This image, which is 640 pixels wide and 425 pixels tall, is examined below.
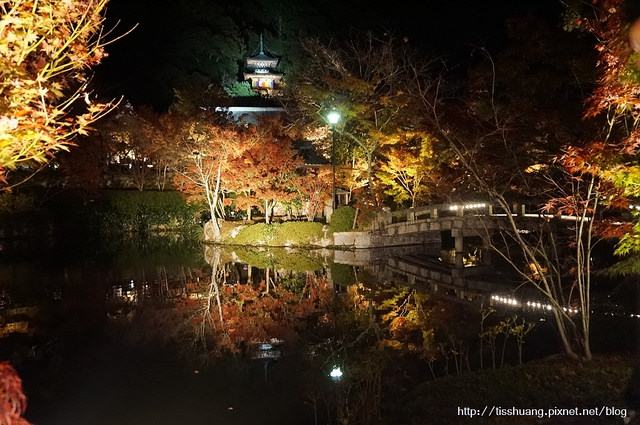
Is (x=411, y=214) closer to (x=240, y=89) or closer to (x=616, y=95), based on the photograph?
(x=616, y=95)

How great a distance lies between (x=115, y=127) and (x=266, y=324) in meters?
27.5

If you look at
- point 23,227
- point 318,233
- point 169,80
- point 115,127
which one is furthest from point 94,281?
point 169,80

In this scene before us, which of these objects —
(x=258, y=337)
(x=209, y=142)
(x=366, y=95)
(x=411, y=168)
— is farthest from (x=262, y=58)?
(x=258, y=337)

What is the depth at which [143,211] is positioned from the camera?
36125 millimetres

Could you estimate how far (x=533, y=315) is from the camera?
10.9m

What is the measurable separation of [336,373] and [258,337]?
108 inches

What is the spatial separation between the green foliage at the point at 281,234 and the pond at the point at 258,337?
553 centimetres

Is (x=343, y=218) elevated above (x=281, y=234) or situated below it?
above

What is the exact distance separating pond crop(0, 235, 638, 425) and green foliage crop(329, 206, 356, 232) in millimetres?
4742

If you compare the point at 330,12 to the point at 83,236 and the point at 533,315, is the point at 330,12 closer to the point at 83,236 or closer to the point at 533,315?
the point at 83,236

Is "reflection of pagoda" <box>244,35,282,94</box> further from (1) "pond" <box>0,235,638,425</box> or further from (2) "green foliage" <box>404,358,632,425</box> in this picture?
(2) "green foliage" <box>404,358,632,425</box>

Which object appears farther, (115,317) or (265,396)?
(115,317)

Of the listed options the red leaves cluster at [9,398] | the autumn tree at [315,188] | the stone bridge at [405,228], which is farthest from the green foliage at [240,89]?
the red leaves cluster at [9,398]

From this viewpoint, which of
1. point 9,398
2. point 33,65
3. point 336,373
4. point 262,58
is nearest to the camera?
point 9,398
